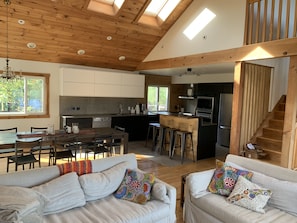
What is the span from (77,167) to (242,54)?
3665mm

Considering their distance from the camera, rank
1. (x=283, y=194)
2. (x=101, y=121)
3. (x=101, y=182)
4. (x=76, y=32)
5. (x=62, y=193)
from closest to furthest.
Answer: (x=62, y=193) < (x=283, y=194) < (x=101, y=182) < (x=76, y=32) < (x=101, y=121)

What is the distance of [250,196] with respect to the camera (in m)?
2.40

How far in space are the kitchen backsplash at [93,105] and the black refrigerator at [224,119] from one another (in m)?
2.80

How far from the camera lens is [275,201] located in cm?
240

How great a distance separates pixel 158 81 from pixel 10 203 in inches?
279

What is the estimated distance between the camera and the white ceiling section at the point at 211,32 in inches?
180

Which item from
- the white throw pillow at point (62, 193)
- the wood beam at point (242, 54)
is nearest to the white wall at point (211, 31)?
the wood beam at point (242, 54)

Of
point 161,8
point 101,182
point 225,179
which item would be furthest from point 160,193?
point 161,8

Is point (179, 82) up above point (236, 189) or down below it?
above

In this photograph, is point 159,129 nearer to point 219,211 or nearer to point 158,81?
point 158,81

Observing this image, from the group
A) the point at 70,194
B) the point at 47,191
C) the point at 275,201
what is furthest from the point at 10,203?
the point at 275,201

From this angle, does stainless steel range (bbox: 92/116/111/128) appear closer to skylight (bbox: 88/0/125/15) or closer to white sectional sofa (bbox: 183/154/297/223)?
skylight (bbox: 88/0/125/15)

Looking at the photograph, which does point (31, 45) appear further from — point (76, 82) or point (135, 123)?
point (135, 123)

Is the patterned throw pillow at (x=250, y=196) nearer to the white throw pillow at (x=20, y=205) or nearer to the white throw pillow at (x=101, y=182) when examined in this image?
the white throw pillow at (x=101, y=182)
